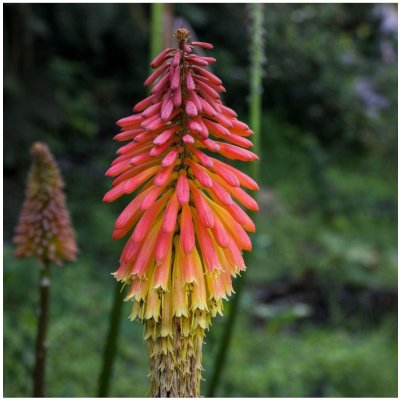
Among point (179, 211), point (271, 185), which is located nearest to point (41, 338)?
point (179, 211)

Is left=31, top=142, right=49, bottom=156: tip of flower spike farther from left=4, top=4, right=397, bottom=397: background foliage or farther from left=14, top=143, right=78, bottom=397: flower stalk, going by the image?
left=4, top=4, right=397, bottom=397: background foliage

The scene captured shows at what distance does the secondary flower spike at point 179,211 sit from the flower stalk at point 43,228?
124 centimetres

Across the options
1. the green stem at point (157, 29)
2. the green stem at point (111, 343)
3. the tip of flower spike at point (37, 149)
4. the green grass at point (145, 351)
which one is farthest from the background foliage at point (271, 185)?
the tip of flower spike at point (37, 149)

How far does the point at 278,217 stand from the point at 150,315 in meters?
7.69

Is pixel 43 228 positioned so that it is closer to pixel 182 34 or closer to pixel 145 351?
pixel 182 34

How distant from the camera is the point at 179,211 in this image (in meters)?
2.00

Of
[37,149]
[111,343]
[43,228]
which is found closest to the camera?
[111,343]

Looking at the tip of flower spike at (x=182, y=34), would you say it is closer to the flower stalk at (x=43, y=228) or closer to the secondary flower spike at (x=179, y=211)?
the secondary flower spike at (x=179, y=211)

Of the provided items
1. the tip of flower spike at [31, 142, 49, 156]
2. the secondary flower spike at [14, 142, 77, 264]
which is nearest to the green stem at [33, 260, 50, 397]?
the secondary flower spike at [14, 142, 77, 264]

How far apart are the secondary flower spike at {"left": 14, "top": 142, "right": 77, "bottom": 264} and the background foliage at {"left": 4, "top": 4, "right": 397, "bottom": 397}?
58cm

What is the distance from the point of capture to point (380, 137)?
40.9ft

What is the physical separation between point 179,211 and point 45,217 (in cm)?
139

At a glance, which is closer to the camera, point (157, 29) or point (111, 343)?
point (111, 343)

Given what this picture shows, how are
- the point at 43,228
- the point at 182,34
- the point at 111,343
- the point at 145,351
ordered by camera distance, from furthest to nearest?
the point at 145,351 → the point at 43,228 → the point at 111,343 → the point at 182,34
